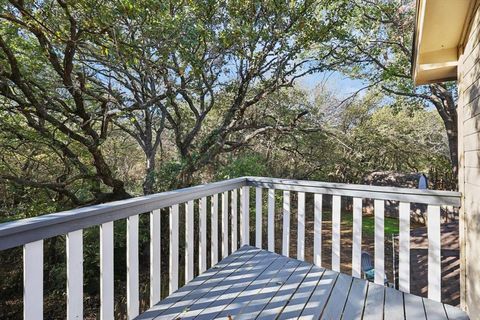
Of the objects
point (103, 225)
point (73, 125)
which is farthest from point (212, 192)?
point (73, 125)

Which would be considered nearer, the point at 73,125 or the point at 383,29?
the point at 73,125

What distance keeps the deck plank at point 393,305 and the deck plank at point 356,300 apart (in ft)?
0.50

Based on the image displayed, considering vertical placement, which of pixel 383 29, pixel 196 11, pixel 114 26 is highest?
pixel 383 29

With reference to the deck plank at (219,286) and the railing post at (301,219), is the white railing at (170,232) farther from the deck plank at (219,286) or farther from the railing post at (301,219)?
the deck plank at (219,286)

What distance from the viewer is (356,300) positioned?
84.0 inches

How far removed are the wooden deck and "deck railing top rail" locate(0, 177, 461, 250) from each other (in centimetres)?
73

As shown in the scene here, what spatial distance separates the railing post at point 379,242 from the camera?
2.35 metres

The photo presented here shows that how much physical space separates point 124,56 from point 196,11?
1409 millimetres

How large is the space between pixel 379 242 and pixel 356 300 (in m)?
0.51

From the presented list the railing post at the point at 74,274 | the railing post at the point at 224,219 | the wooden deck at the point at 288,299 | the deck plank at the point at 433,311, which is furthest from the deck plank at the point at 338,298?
the railing post at the point at 74,274

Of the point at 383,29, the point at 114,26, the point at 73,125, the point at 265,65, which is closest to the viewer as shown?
the point at 114,26

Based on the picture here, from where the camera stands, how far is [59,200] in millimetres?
5961

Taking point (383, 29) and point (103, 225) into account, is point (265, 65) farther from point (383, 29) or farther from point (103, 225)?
point (103, 225)

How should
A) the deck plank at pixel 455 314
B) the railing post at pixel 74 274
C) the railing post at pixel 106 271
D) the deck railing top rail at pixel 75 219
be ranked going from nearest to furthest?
the deck railing top rail at pixel 75 219 < the railing post at pixel 74 274 < the railing post at pixel 106 271 < the deck plank at pixel 455 314
